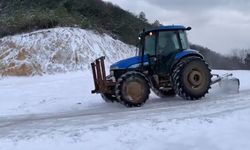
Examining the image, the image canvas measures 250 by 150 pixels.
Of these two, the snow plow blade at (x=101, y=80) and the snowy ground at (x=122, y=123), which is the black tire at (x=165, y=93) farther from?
the snow plow blade at (x=101, y=80)

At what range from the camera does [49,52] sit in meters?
25.3

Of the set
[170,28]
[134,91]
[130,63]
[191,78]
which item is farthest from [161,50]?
[134,91]

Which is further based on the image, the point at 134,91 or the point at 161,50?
the point at 161,50

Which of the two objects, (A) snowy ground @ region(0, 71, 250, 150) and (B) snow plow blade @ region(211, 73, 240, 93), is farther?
(B) snow plow blade @ region(211, 73, 240, 93)

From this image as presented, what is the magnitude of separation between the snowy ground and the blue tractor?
0.45 metres

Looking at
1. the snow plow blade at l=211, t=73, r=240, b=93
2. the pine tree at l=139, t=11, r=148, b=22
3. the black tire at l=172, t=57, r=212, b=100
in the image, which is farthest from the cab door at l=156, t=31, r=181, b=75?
the pine tree at l=139, t=11, r=148, b=22

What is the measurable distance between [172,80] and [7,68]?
40.0 ft

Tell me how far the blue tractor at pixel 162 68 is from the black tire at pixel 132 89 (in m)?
0.03

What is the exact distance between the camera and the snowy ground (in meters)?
9.01

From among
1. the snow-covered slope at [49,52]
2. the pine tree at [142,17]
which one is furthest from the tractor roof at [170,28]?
the pine tree at [142,17]

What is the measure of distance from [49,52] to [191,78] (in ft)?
40.6

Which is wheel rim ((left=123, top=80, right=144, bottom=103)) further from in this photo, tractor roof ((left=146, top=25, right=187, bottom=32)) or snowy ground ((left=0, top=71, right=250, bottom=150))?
tractor roof ((left=146, top=25, right=187, bottom=32))

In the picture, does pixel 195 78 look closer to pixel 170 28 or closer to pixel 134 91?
pixel 170 28

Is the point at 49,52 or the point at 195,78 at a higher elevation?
the point at 49,52
